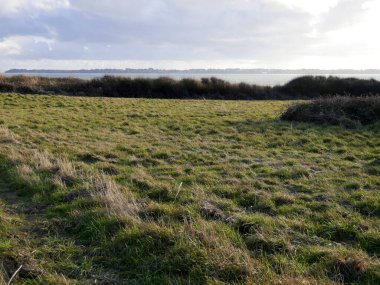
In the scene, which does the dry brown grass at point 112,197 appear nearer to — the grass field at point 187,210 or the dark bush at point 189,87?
the grass field at point 187,210

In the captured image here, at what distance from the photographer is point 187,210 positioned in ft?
21.2

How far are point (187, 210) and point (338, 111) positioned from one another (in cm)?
1503

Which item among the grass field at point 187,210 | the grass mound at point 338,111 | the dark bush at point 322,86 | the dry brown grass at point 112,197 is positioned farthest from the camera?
the dark bush at point 322,86

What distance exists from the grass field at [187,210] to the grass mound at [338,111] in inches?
182

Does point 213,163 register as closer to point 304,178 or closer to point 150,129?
point 304,178

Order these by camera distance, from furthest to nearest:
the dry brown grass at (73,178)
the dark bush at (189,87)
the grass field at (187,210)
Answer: the dark bush at (189,87) → the dry brown grass at (73,178) → the grass field at (187,210)

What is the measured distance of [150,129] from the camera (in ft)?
54.6

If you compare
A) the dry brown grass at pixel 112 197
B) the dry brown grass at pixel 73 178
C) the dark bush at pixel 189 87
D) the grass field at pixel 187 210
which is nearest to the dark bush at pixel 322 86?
the dark bush at pixel 189 87

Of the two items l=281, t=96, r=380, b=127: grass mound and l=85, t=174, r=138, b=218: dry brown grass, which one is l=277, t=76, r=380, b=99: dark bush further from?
l=85, t=174, r=138, b=218: dry brown grass

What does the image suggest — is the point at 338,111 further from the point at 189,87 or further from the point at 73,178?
the point at 189,87

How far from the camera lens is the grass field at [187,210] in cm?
478

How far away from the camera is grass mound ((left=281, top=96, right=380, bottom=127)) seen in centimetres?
1878

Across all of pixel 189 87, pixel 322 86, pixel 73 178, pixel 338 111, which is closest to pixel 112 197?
pixel 73 178

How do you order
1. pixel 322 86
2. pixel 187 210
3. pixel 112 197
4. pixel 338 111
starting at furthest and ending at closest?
pixel 322 86 < pixel 338 111 < pixel 112 197 < pixel 187 210
